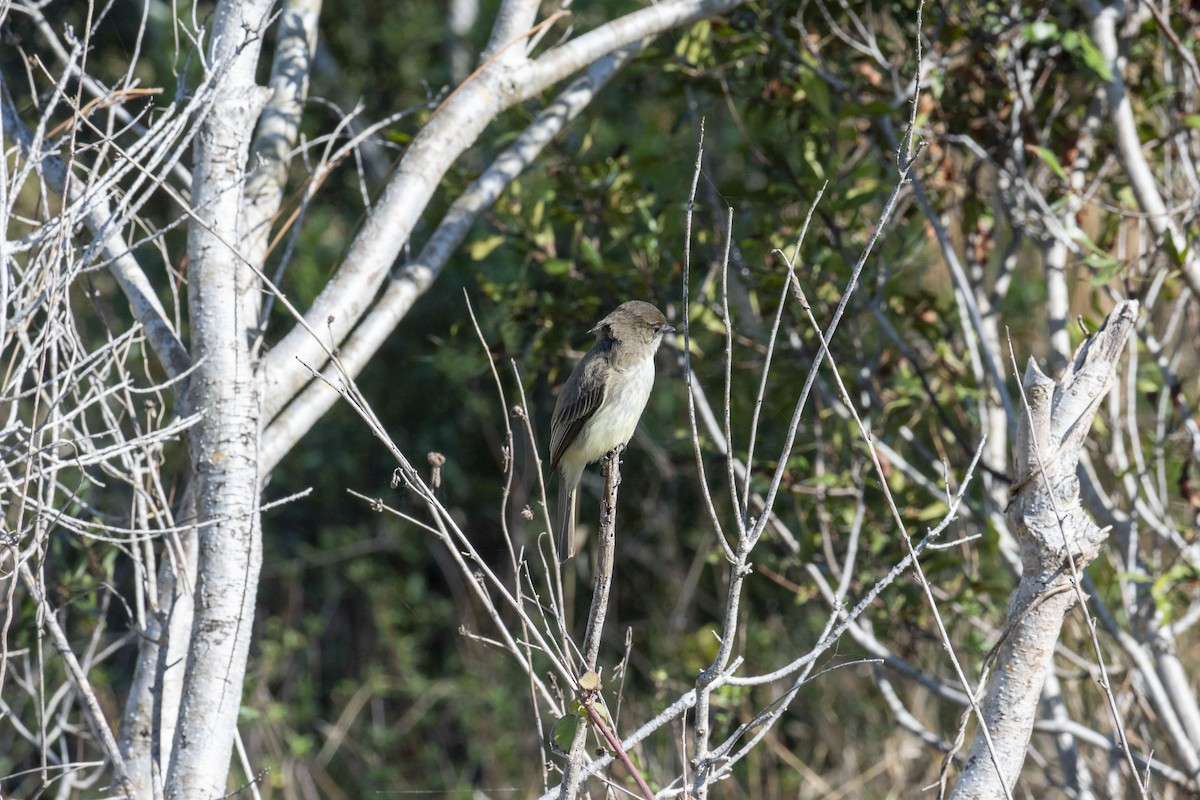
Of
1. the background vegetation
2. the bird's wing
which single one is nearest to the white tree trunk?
the background vegetation

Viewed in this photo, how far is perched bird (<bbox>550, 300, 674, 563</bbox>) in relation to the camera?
4223mm

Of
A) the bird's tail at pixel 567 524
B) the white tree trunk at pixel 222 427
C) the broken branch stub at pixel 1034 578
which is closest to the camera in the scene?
the broken branch stub at pixel 1034 578

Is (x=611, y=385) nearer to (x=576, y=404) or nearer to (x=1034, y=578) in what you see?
(x=576, y=404)

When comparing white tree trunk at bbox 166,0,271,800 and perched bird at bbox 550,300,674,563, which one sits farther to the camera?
perched bird at bbox 550,300,674,563

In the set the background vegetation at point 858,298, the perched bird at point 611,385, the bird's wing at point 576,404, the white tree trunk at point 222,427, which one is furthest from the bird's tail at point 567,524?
the white tree trunk at point 222,427

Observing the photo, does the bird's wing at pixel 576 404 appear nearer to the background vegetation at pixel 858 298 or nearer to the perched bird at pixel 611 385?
the perched bird at pixel 611 385

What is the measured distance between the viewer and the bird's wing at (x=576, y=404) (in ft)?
14.6

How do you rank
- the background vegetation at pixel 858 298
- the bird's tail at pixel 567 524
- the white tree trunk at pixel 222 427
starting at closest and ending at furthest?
the white tree trunk at pixel 222 427, the bird's tail at pixel 567 524, the background vegetation at pixel 858 298

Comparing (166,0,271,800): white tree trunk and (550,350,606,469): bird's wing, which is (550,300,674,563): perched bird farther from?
(166,0,271,800): white tree trunk

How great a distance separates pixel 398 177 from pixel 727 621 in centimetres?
189

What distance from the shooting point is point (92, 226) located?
328 centimetres

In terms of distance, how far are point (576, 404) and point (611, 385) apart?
0.25 m

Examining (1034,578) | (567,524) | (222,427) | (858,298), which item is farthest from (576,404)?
(1034,578)

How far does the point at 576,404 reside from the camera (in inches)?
181
